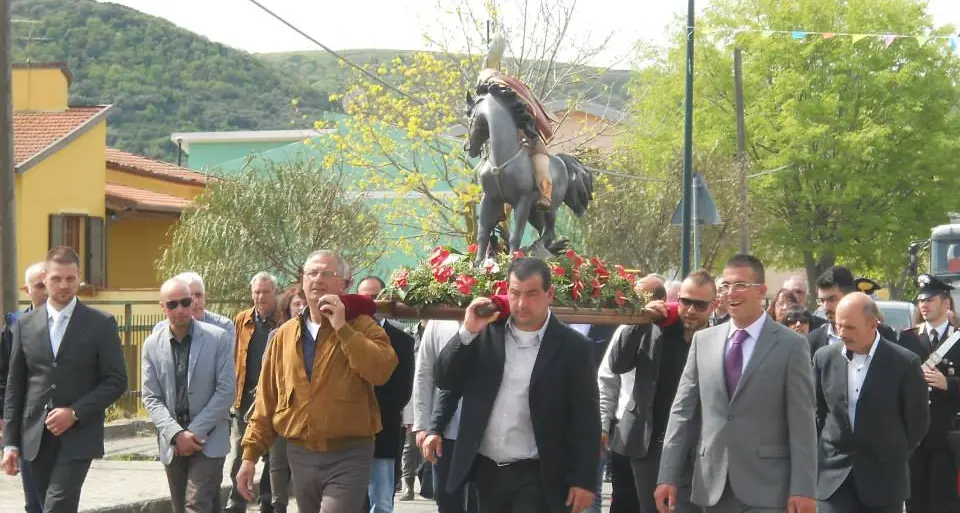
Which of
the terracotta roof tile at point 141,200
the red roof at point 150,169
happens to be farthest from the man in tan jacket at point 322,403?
the red roof at point 150,169

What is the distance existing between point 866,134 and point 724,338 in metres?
37.6

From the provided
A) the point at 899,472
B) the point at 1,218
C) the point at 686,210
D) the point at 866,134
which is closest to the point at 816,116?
the point at 866,134

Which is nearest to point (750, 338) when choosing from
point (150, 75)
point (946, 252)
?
point (946, 252)

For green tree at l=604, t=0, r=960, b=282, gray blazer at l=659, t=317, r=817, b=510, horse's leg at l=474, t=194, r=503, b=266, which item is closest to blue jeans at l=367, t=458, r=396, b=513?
horse's leg at l=474, t=194, r=503, b=266

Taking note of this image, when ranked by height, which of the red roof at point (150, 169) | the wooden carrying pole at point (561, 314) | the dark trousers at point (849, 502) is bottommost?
the dark trousers at point (849, 502)

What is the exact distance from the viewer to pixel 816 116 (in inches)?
1764

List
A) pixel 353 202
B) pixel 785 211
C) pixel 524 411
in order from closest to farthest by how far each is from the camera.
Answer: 1. pixel 524 411
2. pixel 353 202
3. pixel 785 211

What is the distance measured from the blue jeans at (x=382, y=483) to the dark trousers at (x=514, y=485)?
294cm

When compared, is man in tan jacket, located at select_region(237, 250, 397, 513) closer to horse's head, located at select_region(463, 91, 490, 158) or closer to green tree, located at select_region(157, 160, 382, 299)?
horse's head, located at select_region(463, 91, 490, 158)

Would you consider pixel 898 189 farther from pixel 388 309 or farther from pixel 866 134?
pixel 388 309

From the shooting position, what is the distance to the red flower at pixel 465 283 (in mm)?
9523

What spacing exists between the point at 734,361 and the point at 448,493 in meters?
1.67

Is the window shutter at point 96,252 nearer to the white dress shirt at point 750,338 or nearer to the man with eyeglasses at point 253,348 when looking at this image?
the man with eyeglasses at point 253,348

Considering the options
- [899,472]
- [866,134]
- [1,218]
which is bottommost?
[899,472]
